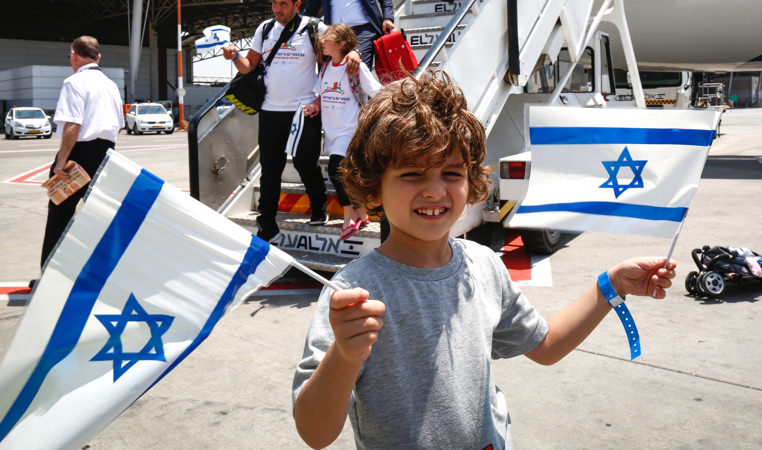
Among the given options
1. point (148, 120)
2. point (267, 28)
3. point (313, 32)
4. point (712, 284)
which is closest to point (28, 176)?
point (267, 28)

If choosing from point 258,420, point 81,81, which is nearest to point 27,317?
point 258,420

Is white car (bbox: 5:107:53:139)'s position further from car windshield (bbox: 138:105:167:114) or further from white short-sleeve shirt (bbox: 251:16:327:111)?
white short-sleeve shirt (bbox: 251:16:327:111)

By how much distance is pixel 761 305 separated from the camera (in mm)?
5160

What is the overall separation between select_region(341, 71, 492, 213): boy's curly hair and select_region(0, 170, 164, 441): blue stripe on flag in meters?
0.46

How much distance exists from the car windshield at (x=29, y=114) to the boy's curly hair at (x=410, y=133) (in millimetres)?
31188

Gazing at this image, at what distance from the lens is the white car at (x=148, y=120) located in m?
31.4

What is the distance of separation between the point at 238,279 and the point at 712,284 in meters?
4.60

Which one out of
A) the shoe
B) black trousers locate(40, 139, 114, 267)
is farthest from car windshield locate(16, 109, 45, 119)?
the shoe

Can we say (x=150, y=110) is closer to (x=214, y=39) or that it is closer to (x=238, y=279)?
(x=214, y=39)

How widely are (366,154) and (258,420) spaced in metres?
2.20

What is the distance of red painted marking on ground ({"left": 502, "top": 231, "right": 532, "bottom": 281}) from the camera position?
6211mm

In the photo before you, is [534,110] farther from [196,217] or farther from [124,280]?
[124,280]

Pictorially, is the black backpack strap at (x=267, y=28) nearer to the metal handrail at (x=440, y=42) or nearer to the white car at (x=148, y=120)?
the metal handrail at (x=440, y=42)

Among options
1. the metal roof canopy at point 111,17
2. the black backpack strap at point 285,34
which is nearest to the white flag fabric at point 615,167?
the black backpack strap at point 285,34
